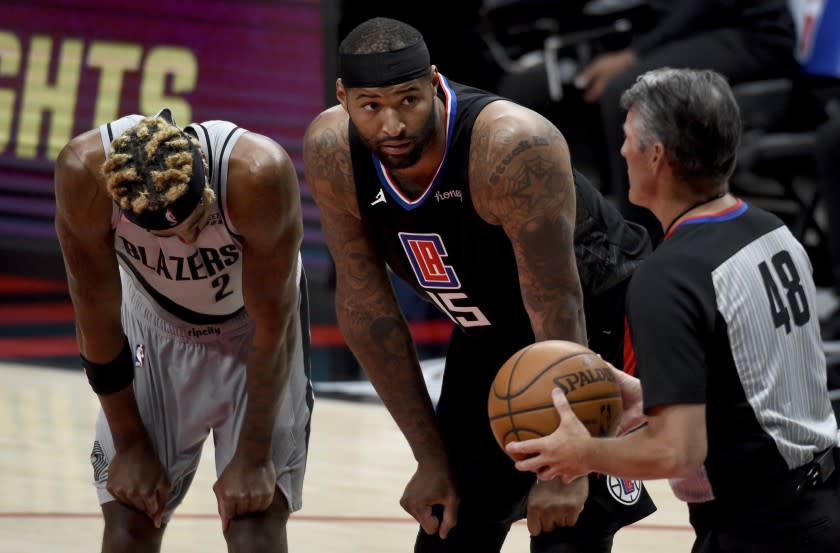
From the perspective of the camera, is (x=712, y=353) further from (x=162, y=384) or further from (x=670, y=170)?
(x=162, y=384)

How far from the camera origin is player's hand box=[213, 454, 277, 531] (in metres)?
4.31

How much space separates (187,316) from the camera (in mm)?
4594

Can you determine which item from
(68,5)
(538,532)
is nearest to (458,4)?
(68,5)

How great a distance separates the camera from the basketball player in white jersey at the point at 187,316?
13.2 feet

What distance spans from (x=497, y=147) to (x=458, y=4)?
24.8 feet

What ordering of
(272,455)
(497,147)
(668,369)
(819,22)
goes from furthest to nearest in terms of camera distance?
1. (819,22)
2. (272,455)
3. (497,147)
4. (668,369)

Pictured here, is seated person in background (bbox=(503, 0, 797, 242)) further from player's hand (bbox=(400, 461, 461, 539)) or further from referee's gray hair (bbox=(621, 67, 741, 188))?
referee's gray hair (bbox=(621, 67, 741, 188))

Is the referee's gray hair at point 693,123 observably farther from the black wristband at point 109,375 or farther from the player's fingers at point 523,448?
the black wristband at point 109,375

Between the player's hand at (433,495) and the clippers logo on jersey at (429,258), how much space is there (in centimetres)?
58

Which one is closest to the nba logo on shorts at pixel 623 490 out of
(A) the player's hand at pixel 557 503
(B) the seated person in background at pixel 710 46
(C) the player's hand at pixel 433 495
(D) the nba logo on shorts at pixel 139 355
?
(A) the player's hand at pixel 557 503

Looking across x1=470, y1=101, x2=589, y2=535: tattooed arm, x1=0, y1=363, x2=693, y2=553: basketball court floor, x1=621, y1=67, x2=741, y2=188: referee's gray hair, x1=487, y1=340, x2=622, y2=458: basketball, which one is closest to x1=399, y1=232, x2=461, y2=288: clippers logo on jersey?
x1=470, y1=101, x2=589, y2=535: tattooed arm

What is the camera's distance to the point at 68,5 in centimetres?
1069

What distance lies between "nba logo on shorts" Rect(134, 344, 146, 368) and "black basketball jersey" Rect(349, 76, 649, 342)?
99cm

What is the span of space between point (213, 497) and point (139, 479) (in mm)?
2213
